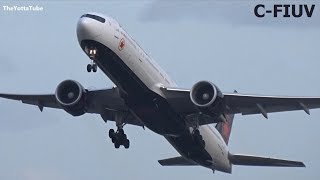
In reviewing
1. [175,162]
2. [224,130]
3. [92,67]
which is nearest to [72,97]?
[92,67]

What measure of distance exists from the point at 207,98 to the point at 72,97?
5289mm

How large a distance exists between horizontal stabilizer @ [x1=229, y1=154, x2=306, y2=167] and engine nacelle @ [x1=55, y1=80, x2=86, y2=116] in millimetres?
8505

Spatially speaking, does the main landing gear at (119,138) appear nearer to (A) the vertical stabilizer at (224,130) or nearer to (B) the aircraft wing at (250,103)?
(B) the aircraft wing at (250,103)

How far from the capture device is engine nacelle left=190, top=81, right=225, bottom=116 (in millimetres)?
31969

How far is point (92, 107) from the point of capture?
3553cm

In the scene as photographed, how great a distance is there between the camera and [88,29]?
30.7 metres

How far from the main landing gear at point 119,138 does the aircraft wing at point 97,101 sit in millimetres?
852

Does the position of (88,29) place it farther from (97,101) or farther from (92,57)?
(97,101)

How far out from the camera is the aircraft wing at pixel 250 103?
32.8 meters

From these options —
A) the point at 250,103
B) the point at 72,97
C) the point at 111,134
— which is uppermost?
the point at 72,97

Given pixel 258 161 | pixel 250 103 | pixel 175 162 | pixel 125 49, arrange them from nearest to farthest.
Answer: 1. pixel 125 49
2. pixel 250 103
3. pixel 258 161
4. pixel 175 162

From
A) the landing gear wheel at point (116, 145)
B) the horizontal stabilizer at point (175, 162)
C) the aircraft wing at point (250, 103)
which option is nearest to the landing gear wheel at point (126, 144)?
the landing gear wheel at point (116, 145)

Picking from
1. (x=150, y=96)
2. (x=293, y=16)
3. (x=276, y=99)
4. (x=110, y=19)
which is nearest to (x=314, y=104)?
(x=276, y=99)

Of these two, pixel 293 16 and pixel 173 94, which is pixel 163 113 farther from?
pixel 293 16
